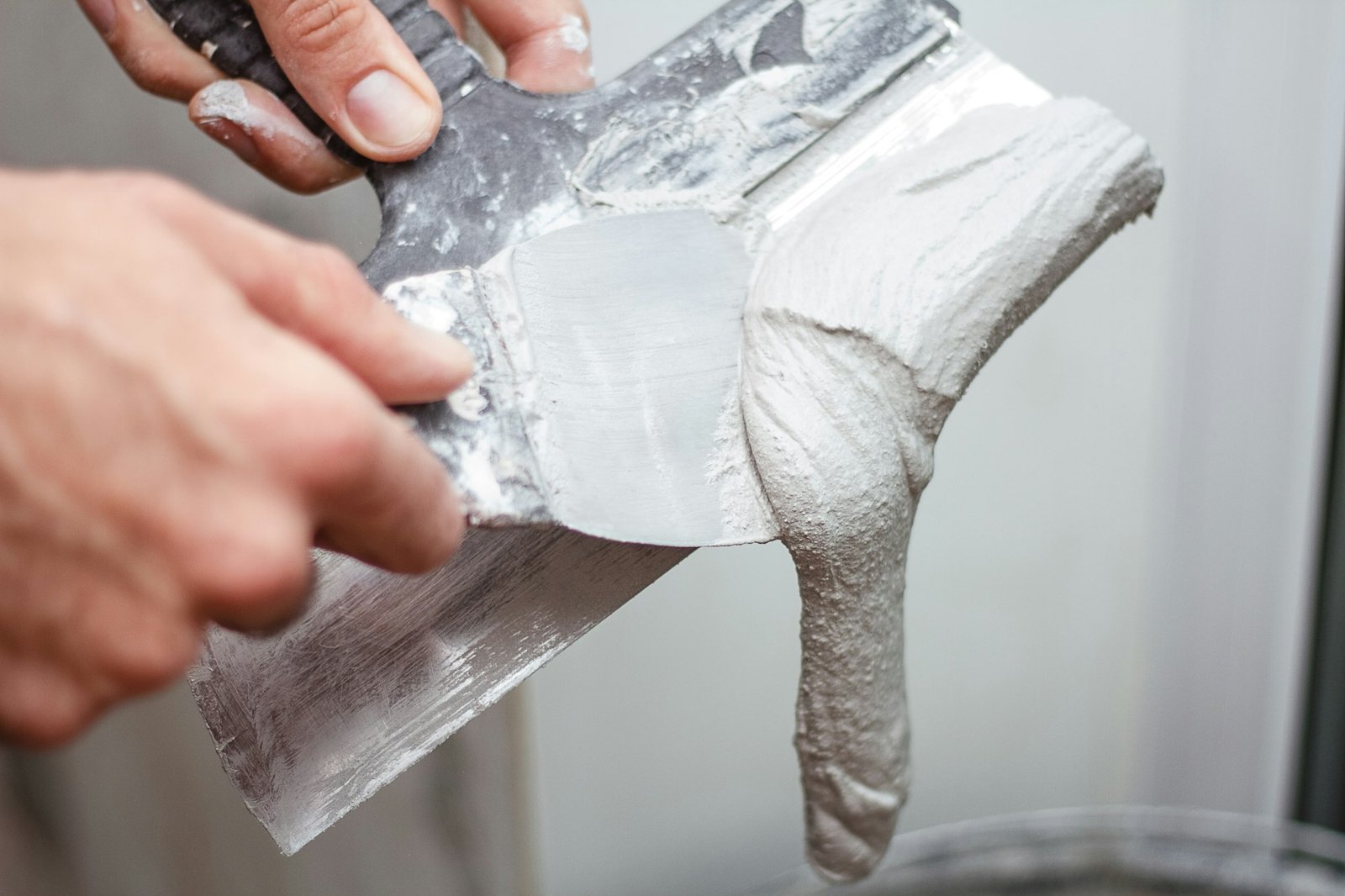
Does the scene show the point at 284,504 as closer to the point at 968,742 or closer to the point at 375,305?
the point at 375,305

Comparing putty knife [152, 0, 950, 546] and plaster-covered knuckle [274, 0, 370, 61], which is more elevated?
plaster-covered knuckle [274, 0, 370, 61]

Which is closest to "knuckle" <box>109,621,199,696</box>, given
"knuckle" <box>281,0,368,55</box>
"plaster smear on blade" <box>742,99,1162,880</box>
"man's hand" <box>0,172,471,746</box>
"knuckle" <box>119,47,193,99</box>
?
"man's hand" <box>0,172,471,746</box>

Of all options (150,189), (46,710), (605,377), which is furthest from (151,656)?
(605,377)

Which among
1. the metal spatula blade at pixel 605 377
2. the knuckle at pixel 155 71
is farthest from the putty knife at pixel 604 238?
the knuckle at pixel 155 71

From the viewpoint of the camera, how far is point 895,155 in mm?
581

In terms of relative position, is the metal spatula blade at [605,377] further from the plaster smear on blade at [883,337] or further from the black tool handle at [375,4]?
the black tool handle at [375,4]

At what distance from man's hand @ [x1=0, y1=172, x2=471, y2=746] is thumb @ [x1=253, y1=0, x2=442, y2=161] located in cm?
25

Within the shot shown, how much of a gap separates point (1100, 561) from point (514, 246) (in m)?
A: 0.96

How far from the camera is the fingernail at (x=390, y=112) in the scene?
0.54 meters

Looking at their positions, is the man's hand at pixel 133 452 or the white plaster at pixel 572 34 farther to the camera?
the white plaster at pixel 572 34

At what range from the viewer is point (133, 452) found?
0.87 ft

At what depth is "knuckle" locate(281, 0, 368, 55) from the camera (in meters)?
0.54

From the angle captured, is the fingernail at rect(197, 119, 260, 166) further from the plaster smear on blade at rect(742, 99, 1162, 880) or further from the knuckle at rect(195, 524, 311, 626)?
the knuckle at rect(195, 524, 311, 626)

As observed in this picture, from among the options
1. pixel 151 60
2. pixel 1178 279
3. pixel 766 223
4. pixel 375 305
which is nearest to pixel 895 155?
pixel 766 223
